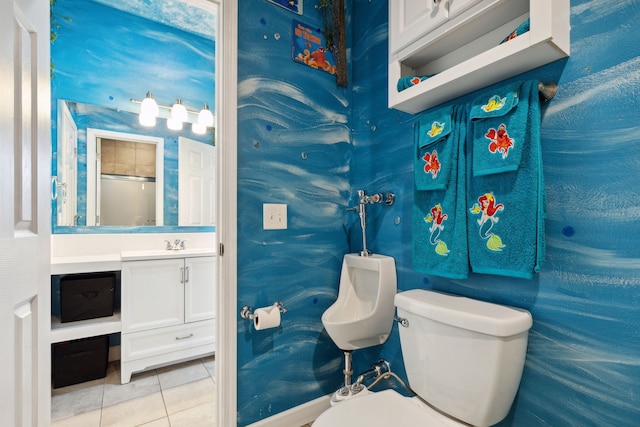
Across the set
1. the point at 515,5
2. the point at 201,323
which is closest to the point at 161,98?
the point at 201,323

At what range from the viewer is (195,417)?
161 cm

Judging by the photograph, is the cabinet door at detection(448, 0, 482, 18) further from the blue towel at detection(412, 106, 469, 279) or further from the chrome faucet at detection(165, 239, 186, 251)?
the chrome faucet at detection(165, 239, 186, 251)

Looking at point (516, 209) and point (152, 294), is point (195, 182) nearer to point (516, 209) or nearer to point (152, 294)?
point (152, 294)

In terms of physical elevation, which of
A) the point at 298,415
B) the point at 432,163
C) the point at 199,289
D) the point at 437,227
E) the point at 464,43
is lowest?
the point at 298,415

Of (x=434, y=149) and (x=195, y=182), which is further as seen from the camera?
(x=195, y=182)

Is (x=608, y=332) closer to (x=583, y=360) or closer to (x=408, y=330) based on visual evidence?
(x=583, y=360)

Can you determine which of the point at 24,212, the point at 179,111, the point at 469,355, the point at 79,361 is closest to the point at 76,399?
the point at 79,361

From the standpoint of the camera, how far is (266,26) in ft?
4.68

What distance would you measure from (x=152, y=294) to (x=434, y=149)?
200 centimetres

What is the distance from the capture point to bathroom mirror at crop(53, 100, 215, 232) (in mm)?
2150

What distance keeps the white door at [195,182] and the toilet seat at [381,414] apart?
6.54 feet

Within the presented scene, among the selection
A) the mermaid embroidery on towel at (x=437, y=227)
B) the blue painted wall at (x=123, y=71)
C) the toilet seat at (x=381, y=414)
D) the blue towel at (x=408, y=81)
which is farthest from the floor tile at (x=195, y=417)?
the blue towel at (x=408, y=81)

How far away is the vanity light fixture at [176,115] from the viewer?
2.33 metres

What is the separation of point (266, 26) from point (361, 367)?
1.90 m
